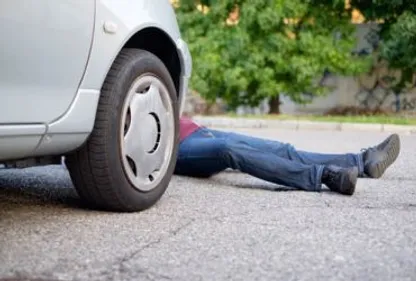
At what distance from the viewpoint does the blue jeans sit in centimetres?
458

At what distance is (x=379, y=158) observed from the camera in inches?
203

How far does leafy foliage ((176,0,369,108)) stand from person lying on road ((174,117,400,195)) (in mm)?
10520

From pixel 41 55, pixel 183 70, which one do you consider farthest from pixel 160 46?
pixel 41 55

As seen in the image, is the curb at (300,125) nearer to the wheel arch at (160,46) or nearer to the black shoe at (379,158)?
the black shoe at (379,158)

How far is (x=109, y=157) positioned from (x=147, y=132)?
35 cm

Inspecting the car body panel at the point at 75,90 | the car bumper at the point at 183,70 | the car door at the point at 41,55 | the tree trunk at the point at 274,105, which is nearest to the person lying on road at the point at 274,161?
the car bumper at the point at 183,70

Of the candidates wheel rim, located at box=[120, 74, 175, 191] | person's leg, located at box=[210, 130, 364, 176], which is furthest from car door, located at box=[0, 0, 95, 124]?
person's leg, located at box=[210, 130, 364, 176]

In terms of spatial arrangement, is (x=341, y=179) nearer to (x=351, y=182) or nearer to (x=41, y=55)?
(x=351, y=182)

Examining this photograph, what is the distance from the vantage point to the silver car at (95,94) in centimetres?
305

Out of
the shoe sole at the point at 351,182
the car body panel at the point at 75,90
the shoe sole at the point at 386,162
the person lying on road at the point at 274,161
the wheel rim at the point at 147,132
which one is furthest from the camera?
the shoe sole at the point at 386,162

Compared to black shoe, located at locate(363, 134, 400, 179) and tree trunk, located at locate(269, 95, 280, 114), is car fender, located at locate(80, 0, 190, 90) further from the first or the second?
tree trunk, located at locate(269, 95, 280, 114)

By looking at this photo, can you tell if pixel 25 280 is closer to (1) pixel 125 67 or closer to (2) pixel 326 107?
(1) pixel 125 67

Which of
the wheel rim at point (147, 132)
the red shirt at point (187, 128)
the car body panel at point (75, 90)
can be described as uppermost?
the car body panel at point (75, 90)

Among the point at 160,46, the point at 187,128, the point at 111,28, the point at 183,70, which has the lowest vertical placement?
the point at 187,128
